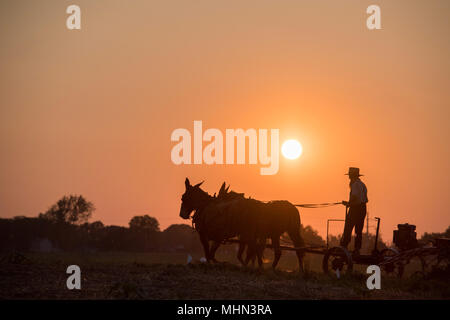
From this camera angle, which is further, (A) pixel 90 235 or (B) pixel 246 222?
(A) pixel 90 235

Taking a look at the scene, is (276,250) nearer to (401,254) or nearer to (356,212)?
(356,212)

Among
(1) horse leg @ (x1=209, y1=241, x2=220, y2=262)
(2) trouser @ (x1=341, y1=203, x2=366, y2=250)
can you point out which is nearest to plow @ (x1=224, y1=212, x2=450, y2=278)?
(2) trouser @ (x1=341, y1=203, x2=366, y2=250)

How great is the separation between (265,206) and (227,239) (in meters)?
2.08

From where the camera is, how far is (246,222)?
19906mm

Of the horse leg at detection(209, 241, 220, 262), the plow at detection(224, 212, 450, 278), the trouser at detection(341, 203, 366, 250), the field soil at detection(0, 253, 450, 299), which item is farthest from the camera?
the horse leg at detection(209, 241, 220, 262)

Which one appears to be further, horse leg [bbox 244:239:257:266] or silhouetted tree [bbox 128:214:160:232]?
silhouetted tree [bbox 128:214:160:232]

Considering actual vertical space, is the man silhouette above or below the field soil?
above

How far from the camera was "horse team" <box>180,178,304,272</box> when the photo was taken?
2002 centimetres

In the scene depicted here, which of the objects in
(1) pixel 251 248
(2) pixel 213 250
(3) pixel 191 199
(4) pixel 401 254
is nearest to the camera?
(4) pixel 401 254

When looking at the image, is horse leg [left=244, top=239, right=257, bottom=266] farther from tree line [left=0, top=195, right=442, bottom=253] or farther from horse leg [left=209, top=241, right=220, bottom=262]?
tree line [left=0, top=195, right=442, bottom=253]

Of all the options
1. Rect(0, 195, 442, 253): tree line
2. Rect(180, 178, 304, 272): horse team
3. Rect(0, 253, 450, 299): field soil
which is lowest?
Rect(0, 195, 442, 253): tree line

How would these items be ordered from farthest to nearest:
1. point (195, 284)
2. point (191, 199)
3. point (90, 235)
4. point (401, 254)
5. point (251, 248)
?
point (90, 235), point (191, 199), point (251, 248), point (401, 254), point (195, 284)

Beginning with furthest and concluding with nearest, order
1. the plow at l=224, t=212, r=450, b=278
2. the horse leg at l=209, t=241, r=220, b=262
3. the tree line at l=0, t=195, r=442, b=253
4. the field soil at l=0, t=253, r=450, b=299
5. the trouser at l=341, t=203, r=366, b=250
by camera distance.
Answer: the tree line at l=0, t=195, r=442, b=253 < the horse leg at l=209, t=241, r=220, b=262 < the trouser at l=341, t=203, r=366, b=250 < the plow at l=224, t=212, r=450, b=278 < the field soil at l=0, t=253, r=450, b=299

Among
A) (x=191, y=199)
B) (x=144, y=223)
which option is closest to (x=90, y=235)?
(x=144, y=223)
